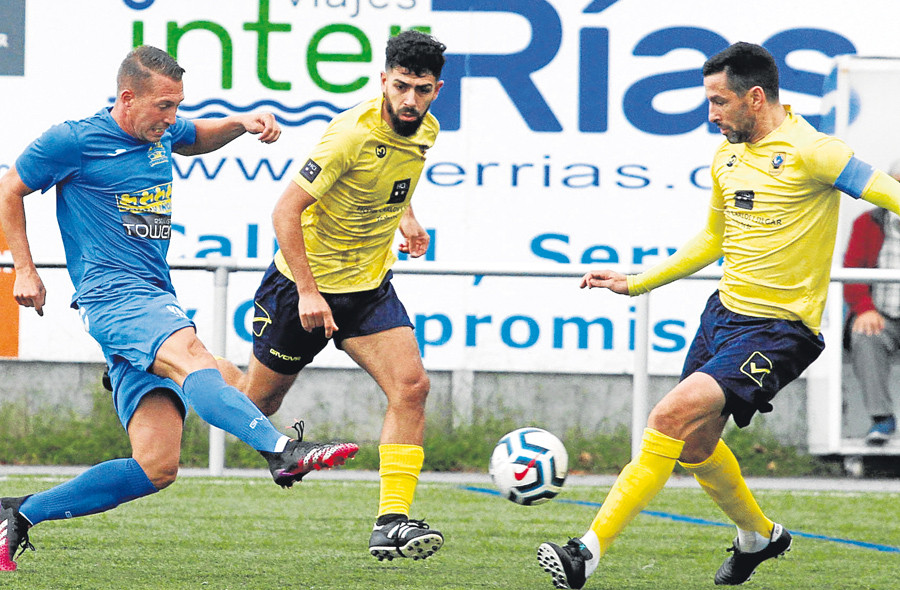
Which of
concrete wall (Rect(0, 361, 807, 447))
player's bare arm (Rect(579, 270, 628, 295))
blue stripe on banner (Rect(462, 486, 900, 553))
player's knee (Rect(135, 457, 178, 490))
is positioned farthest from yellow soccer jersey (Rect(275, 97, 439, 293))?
concrete wall (Rect(0, 361, 807, 447))

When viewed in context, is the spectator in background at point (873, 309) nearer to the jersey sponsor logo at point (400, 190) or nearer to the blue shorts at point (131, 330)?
the jersey sponsor logo at point (400, 190)

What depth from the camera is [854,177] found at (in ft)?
15.9

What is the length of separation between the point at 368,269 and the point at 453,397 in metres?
3.93

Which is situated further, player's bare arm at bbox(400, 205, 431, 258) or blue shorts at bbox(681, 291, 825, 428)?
player's bare arm at bbox(400, 205, 431, 258)

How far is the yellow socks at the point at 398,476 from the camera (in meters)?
5.20

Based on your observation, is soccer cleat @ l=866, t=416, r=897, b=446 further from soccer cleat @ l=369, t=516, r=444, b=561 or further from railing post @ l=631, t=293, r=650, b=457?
soccer cleat @ l=369, t=516, r=444, b=561

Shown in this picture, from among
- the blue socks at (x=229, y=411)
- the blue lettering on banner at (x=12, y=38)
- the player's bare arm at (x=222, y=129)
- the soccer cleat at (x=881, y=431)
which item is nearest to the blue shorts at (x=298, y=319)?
the player's bare arm at (x=222, y=129)

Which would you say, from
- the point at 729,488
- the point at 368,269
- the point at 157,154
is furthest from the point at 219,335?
the point at 729,488

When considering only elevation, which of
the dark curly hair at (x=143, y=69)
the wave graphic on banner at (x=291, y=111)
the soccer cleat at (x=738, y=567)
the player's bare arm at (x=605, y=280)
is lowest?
the soccer cleat at (x=738, y=567)

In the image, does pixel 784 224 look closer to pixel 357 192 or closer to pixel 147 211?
pixel 357 192

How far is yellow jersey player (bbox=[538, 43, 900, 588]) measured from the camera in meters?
4.86

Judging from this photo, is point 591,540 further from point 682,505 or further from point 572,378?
point 572,378

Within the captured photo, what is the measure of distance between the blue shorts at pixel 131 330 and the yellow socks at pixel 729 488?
6.48 feet

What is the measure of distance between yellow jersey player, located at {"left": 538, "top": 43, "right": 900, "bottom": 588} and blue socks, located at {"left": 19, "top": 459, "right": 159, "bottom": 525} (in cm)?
162
